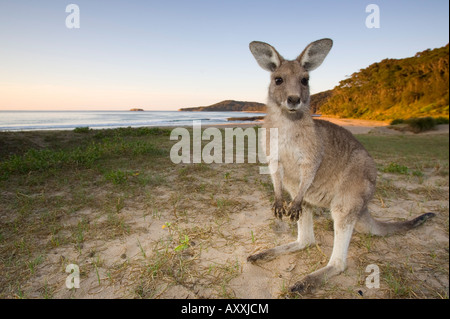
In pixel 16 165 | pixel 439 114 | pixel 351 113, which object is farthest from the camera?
pixel 16 165

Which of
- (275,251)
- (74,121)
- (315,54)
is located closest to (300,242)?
(275,251)

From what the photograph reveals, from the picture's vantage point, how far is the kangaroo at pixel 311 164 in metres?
2.02

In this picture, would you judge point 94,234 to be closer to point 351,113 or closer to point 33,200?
point 33,200

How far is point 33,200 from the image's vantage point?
3240 millimetres

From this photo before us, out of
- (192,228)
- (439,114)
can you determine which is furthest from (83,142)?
(439,114)

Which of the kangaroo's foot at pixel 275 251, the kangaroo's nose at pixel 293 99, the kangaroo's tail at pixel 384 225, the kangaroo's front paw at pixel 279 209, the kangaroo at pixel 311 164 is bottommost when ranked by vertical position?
the kangaroo's foot at pixel 275 251

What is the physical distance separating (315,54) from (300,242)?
1.85 m

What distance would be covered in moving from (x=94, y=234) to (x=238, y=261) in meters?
1.58

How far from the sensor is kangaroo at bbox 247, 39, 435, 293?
6.64 ft

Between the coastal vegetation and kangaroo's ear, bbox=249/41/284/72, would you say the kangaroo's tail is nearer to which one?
the coastal vegetation

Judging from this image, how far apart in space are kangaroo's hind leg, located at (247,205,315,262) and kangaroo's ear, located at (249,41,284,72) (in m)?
1.49

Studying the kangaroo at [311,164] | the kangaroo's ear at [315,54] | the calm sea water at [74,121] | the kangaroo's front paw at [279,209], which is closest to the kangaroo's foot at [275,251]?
the kangaroo at [311,164]

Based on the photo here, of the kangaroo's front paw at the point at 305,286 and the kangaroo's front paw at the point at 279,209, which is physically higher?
the kangaroo's front paw at the point at 279,209

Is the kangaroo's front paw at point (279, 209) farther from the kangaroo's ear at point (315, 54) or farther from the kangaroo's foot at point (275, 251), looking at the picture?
the kangaroo's ear at point (315, 54)
